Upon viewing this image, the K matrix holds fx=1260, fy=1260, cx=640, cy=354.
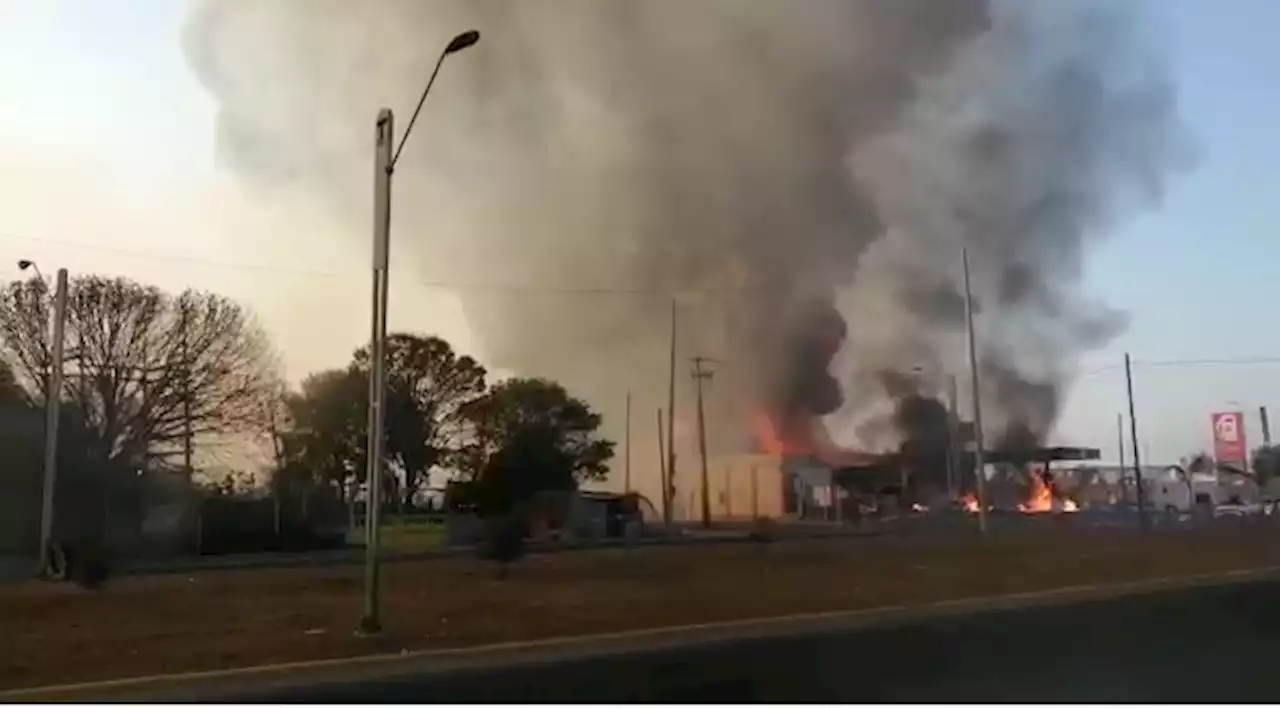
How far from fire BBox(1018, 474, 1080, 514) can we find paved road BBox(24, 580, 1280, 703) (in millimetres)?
64671

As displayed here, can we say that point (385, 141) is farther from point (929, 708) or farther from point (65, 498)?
point (65, 498)

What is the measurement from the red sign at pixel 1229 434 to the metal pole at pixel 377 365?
75.3 m

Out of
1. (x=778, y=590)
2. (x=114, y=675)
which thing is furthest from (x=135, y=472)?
(x=114, y=675)

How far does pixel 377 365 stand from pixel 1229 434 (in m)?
76.5

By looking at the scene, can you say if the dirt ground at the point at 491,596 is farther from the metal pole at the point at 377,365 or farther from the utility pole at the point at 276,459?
the utility pole at the point at 276,459

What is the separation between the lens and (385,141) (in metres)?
16.8

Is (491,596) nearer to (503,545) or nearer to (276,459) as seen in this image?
(503,545)

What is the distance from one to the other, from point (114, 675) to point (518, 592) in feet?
30.8

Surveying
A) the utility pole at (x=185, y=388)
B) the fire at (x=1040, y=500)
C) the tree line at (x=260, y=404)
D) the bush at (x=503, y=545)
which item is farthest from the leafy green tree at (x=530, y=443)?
the bush at (x=503, y=545)

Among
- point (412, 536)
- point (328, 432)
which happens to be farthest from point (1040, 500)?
point (412, 536)

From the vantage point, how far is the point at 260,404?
48719mm

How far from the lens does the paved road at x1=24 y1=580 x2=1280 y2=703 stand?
10445 millimetres

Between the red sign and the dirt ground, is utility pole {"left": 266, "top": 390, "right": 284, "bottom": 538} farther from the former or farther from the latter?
the red sign

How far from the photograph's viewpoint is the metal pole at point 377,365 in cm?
1498
